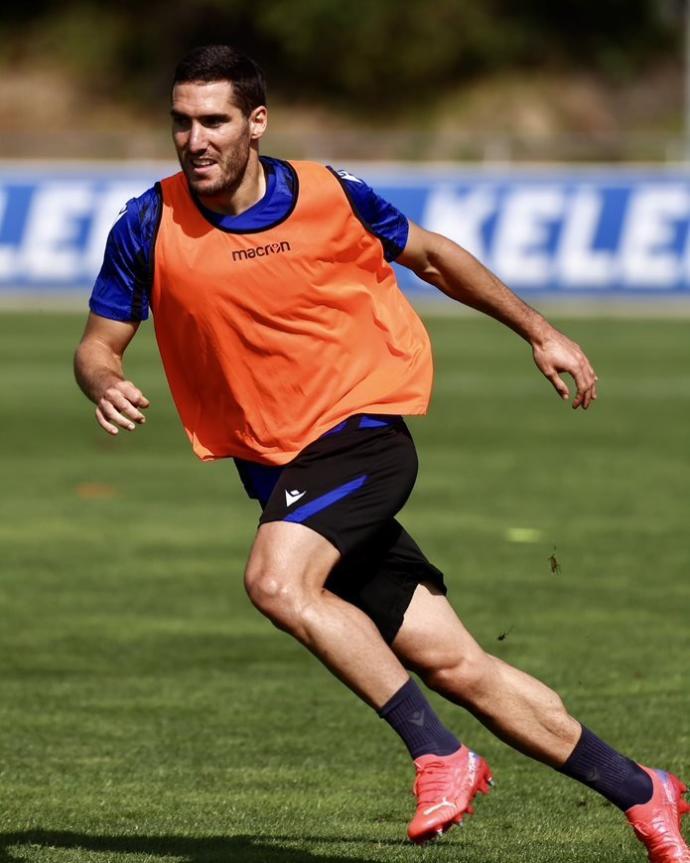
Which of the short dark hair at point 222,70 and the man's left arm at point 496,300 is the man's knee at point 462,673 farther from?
the short dark hair at point 222,70

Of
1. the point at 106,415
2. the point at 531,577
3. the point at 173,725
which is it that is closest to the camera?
the point at 106,415

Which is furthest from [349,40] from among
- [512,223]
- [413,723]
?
[413,723]

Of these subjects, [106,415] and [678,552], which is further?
[678,552]

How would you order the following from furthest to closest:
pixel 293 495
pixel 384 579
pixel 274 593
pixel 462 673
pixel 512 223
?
1. pixel 512 223
2. pixel 384 579
3. pixel 462 673
4. pixel 293 495
5. pixel 274 593

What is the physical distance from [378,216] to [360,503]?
90 cm

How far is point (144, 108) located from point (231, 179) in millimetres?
52890

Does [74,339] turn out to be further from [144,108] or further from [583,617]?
[144,108]

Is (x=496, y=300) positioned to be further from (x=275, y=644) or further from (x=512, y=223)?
(x=512, y=223)

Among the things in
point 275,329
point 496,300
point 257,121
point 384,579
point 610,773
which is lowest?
point 610,773

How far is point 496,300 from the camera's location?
6043 millimetres

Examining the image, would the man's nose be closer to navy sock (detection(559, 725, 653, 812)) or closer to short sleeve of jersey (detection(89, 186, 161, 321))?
short sleeve of jersey (detection(89, 186, 161, 321))

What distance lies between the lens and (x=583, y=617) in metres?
10.0

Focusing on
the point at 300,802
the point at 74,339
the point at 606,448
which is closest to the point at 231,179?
the point at 300,802

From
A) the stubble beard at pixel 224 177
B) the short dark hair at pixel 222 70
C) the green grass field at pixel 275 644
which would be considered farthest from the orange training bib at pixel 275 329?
the green grass field at pixel 275 644
